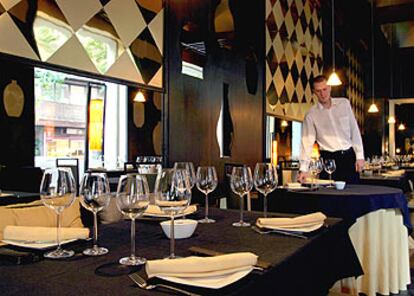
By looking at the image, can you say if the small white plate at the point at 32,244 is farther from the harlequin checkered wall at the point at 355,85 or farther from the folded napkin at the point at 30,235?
the harlequin checkered wall at the point at 355,85

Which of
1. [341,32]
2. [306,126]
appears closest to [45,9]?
[306,126]

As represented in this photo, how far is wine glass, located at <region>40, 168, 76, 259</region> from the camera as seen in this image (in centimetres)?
121

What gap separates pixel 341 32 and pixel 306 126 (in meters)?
6.28

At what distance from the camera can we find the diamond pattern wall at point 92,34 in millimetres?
2467

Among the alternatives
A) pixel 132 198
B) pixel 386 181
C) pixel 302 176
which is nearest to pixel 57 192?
pixel 132 198

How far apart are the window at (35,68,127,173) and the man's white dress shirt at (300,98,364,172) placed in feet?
5.56

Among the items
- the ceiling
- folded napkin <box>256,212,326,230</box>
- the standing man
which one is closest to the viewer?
folded napkin <box>256,212,326,230</box>

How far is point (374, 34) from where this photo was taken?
1088cm

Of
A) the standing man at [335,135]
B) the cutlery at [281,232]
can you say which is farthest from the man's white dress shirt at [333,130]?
the cutlery at [281,232]

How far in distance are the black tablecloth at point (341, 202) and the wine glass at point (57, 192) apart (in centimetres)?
191

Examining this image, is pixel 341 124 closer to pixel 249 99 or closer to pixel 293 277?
pixel 249 99

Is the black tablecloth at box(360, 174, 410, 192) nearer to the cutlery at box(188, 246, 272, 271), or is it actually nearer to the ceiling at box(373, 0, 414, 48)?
the cutlery at box(188, 246, 272, 271)

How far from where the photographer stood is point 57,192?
4.00ft

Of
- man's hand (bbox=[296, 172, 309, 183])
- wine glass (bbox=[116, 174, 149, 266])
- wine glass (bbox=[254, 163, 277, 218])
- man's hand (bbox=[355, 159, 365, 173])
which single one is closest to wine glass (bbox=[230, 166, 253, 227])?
wine glass (bbox=[254, 163, 277, 218])
